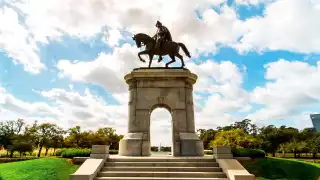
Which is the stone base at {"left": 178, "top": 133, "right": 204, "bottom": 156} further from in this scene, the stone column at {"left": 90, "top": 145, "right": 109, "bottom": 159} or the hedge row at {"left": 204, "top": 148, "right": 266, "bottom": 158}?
the hedge row at {"left": 204, "top": 148, "right": 266, "bottom": 158}

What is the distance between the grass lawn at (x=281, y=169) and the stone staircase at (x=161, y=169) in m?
9.80

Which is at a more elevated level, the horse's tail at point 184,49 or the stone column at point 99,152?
the horse's tail at point 184,49

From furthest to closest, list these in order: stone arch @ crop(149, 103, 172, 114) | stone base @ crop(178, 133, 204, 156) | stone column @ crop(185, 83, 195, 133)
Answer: stone arch @ crop(149, 103, 172, 114) < stone column @ crop(185, 83, 195, 133) < stone base @ crop(178, 133, 204, 156)

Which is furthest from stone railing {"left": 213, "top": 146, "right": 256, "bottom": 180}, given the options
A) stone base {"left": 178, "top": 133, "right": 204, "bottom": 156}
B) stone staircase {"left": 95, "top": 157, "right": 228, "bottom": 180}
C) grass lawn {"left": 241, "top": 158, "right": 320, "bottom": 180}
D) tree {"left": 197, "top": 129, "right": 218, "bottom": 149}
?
tree {"left": 197, "top": 129, "right": 218, "bottom": 149}

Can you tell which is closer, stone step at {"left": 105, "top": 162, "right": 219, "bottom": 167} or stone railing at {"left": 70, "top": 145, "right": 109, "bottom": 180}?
stone railing at {"left": 70, "top": 145, "right": 109, "bottom": 180}

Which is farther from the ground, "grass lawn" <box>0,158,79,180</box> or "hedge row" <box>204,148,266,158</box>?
"hedge row" <box>204,148,266,158</box>

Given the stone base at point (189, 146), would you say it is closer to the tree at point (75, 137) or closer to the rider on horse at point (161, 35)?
the rider on horse at point (161, 35)

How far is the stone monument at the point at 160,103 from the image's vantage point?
695 inches

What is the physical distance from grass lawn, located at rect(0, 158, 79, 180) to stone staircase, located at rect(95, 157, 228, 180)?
19.8 feet

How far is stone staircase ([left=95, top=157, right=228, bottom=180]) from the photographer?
12.9 meters

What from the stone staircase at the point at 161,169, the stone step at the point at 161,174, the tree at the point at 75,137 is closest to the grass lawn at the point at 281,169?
the stone staircase at the point at 161,169

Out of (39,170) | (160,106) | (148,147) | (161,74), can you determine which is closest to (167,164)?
(148,147)

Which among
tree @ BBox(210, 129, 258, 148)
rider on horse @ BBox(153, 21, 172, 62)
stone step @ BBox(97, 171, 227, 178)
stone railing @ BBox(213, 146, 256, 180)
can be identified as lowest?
stone step @ BBox(97, 171, 227, 178)

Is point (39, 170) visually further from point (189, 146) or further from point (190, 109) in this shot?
point (190, 109)
